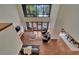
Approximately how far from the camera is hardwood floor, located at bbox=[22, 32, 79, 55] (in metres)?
6.65

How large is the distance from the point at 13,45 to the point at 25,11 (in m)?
6.50

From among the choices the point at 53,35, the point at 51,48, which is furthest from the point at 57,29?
the point at 51,48

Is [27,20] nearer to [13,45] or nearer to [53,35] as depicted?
[53,35]

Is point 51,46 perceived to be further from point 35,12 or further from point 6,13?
point 6,13

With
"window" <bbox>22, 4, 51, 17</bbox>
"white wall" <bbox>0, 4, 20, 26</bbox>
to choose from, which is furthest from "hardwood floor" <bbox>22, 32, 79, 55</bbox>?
"white wall" <bbox>0, 4, 20, 26</bbox>

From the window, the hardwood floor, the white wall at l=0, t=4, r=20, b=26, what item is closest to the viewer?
the white wall at l=0, t=4, r=20, b=26

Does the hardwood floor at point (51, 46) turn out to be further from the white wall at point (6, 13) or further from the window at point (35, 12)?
the white wall at point (6, 13)

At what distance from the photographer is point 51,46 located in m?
7.77

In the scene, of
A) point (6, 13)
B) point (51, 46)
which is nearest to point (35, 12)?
point (51, 46)

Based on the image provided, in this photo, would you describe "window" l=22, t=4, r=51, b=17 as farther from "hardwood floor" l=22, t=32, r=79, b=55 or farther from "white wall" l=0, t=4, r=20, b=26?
"white wall" l=0, t=4, r=20, b=26

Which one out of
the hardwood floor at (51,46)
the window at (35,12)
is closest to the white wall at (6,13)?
the window at (35,12)

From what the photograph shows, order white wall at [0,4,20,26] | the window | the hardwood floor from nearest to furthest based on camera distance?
white wall at [0,4,20,26] < the hardwood floor < the window

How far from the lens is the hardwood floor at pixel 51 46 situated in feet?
21.8

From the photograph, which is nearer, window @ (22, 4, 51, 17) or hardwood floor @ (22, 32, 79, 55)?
hardwood floor @ (22, 32, 79, 55)
